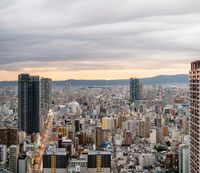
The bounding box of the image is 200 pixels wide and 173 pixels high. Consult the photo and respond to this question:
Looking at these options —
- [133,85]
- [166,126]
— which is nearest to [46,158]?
[166,126]

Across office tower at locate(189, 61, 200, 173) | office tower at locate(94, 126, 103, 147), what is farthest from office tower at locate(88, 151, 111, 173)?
office tower at locate(94, 126, 103, 147)

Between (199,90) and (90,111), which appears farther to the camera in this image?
(90,111)

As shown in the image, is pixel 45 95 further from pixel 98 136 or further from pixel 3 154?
pixel 3 154

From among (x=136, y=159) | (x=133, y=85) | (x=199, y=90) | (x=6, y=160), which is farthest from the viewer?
(x=133, y=85)

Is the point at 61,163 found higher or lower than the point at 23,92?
lower

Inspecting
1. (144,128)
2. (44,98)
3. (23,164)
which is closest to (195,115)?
(23,164)

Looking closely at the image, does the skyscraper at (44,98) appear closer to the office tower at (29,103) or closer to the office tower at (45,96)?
the office tower at (45,96)

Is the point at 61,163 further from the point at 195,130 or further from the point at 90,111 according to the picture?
the point at 90,111
